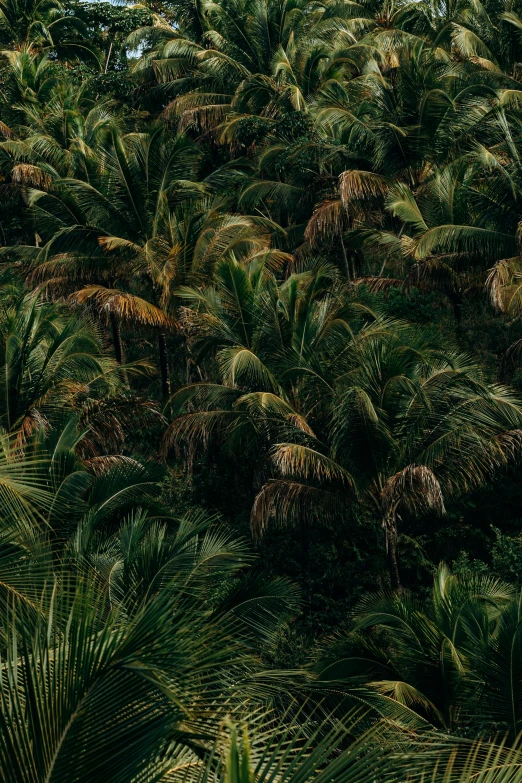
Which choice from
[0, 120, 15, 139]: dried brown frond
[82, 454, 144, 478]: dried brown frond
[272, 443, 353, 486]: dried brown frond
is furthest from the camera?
[0, 120, 15, 139]: dried brown frond

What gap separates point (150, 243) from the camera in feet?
52.0

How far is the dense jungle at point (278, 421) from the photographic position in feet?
15.1

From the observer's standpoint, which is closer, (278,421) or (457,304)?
(278,421)

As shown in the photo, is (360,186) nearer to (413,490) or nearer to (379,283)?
(379,283)

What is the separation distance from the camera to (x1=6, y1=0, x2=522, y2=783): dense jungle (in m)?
Result: 4.61

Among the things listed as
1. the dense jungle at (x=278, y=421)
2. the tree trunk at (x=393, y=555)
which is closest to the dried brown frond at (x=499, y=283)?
the dense jungle at (x=278, y=421)

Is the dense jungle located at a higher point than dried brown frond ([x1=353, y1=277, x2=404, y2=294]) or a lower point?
higher

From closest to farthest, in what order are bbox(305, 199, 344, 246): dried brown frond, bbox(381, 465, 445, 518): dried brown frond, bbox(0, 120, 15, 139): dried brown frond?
bbox(381, 465, 445, 518): dried brown frond, bbox(305, 199, 344, 246): dried brown frond, bbox(0, 120, 15, 139): dried brown frond

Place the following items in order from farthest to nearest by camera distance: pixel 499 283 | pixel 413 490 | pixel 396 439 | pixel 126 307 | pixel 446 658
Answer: pixel 126 307, pixel 499 283, pixel 396 439, pixel 413 490, pixel 446 658

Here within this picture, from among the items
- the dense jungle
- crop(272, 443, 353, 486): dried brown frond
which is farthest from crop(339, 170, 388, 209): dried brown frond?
crop(272, 443, 353, 486): dried brown frond

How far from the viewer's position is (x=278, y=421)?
12.3 m

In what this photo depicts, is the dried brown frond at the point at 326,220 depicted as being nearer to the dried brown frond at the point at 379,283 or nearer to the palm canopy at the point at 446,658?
the dried brown frond at the point at 379,283

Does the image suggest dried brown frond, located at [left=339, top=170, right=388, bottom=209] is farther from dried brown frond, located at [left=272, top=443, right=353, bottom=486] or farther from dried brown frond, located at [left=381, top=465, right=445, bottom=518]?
dried brown frond, located at [left=381, top=465, right=445, bottom=518]

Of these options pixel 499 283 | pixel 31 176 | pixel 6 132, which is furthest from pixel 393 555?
pixel 6 132
